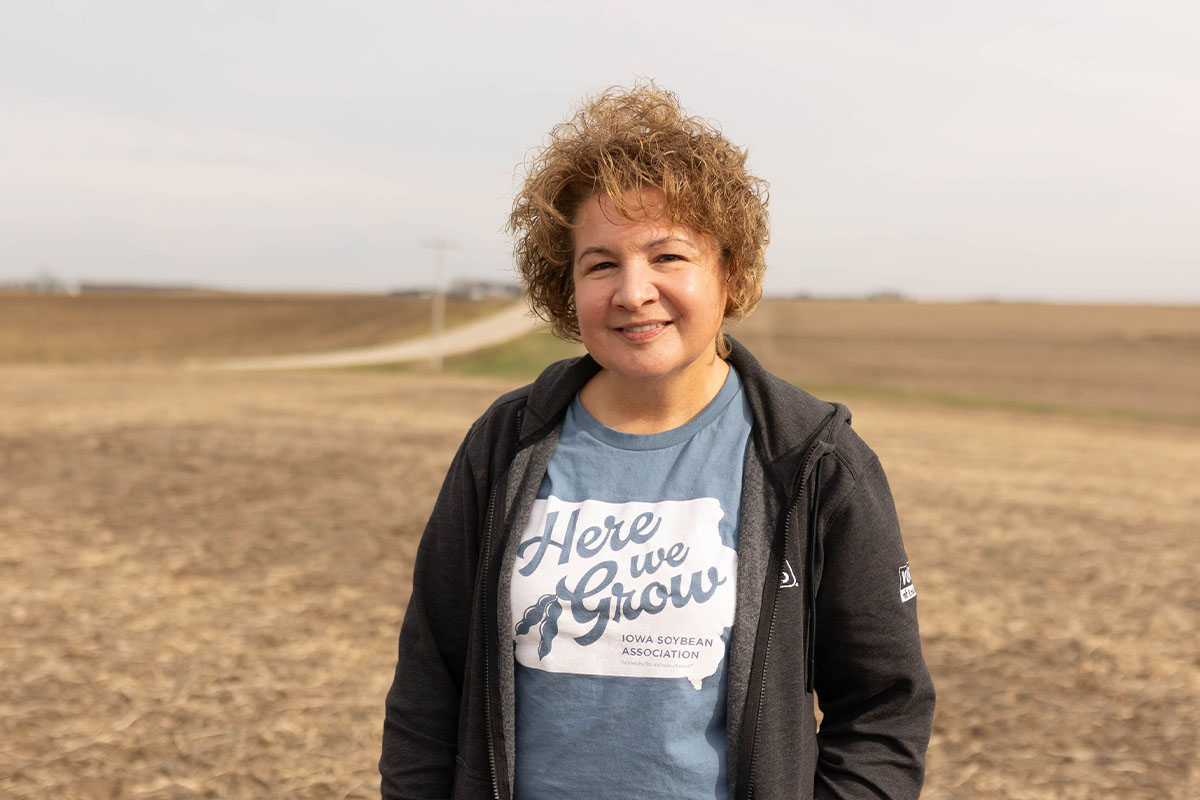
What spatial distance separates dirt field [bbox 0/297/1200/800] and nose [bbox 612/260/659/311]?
9.31ft

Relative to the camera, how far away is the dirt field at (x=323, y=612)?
4008 mm

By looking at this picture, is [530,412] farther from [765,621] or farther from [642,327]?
[765,621]

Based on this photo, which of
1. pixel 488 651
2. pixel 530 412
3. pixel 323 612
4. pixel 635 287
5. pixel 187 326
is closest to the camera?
pixel 635 287

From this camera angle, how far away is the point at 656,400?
1927 mm

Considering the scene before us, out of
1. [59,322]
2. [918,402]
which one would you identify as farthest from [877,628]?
[59,322]

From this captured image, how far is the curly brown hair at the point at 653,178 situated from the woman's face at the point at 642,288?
0.10ft

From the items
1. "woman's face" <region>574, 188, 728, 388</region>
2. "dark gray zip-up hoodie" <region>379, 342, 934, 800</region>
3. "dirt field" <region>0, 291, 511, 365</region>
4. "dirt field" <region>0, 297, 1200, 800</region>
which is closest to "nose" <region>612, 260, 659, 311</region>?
"woman's face" <region>574, 188, 728, 388</region>

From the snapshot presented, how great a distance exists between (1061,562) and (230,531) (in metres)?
6.30

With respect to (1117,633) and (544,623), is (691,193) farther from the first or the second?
(1117,633)

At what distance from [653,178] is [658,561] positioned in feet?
2.36

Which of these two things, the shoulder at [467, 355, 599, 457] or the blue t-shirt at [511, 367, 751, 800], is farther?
the shoulder at [467, 355, 599, 457]

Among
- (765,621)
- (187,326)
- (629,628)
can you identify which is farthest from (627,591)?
(187,326)

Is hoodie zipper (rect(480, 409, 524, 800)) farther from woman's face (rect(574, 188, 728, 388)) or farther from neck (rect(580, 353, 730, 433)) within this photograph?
woman's face (rect(574, 188, 728, 388))

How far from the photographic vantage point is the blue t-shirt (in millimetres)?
1781
